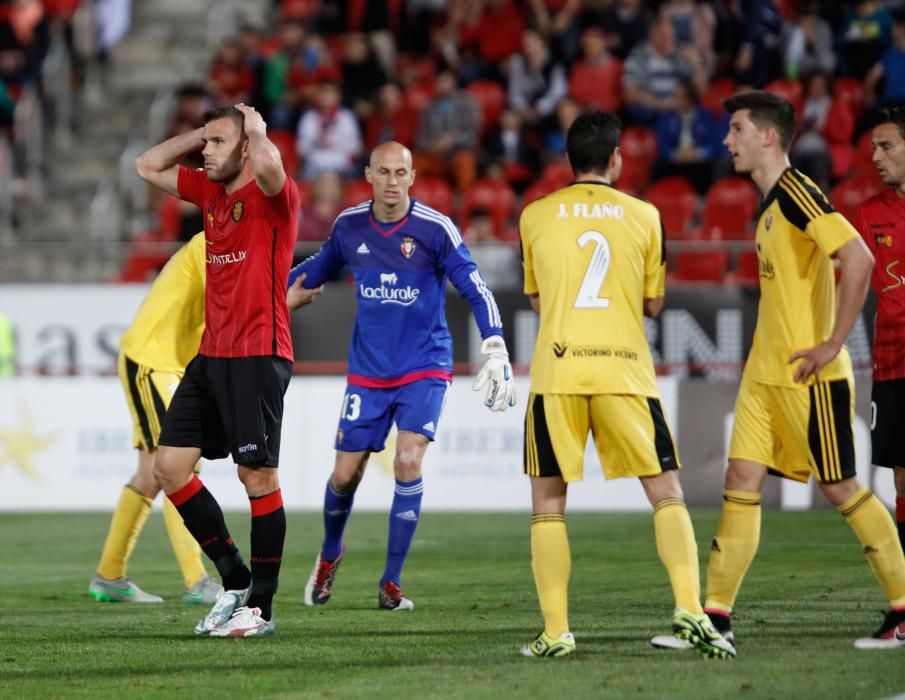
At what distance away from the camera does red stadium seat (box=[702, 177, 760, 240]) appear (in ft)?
57.5

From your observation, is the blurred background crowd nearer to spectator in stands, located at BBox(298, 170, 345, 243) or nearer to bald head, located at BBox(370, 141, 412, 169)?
spectator in stands, located at BBox(298, 170, 345, 243)

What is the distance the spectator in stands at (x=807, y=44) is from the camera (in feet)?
64.0

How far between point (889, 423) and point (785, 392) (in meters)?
1.24

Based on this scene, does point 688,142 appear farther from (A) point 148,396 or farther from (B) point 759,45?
(A) point 148,396

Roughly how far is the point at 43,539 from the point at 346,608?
539 centimetres

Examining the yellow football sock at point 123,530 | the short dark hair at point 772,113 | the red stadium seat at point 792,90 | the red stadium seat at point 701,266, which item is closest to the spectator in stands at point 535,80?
the red stadium seat at point 792,90

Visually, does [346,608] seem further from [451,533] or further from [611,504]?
[611,504]

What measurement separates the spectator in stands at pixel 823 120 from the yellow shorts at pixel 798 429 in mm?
11105

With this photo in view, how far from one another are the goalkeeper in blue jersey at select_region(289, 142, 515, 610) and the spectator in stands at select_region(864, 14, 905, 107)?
1014 cm

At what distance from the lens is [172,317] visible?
9.78m

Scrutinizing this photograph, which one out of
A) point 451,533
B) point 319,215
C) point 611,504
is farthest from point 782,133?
point 319,215

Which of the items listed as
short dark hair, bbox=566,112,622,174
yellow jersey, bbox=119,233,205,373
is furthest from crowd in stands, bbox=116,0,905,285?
short dark hair, bbox=566,112,622,174

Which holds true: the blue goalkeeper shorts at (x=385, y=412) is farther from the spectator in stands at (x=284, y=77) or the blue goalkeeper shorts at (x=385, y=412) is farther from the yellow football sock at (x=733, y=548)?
the spectator in stands at (x=284, y=77)

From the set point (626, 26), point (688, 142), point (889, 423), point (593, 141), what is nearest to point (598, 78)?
point (626, 26)
